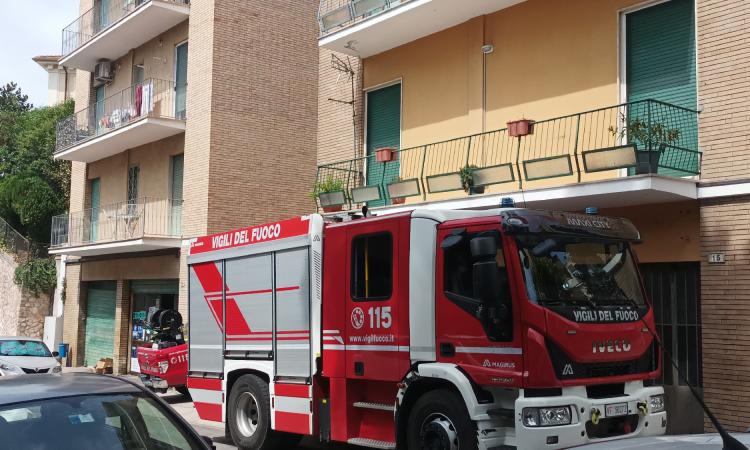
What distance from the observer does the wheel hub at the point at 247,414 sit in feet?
35.7

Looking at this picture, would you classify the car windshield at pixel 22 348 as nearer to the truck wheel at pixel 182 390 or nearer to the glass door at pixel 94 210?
the truck wheel at pixel 182 390

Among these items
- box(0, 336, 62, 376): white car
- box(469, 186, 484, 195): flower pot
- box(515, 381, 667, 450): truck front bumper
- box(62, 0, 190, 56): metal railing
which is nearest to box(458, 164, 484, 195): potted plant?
box(469, 186, 484, 195): flower pot

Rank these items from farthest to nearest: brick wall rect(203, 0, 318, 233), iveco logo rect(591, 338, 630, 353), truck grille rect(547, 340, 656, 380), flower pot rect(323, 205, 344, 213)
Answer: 1. brick wall rect(203, 0, 318, 233)
2. flower pot rect(323, 205, 344, 213)
3. iveco logo rect(591, 338, 630, 353)
4. truck grille rect(547, 340, 656, 380)

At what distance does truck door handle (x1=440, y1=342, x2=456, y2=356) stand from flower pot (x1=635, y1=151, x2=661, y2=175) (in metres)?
4.49

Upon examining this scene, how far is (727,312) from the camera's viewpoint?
10.8 m

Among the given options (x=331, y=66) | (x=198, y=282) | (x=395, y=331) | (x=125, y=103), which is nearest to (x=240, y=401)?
(x=198, y=282)

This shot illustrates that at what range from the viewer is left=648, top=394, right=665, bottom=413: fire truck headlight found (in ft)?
26.5

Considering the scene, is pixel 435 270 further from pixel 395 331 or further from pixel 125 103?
pixel 125 103

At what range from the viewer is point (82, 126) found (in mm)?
26906

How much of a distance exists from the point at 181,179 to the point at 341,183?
7598 millimetres

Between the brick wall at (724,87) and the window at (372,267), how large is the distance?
514 centimetres

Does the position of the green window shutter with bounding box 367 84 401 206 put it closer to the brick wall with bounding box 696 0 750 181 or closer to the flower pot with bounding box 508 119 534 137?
the flower pot with bounding box 508 119 534 137

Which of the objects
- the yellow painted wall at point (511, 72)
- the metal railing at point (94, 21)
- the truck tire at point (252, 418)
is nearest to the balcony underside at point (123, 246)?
the metal railing at point (94, 21)

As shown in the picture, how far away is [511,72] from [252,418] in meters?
7.51
